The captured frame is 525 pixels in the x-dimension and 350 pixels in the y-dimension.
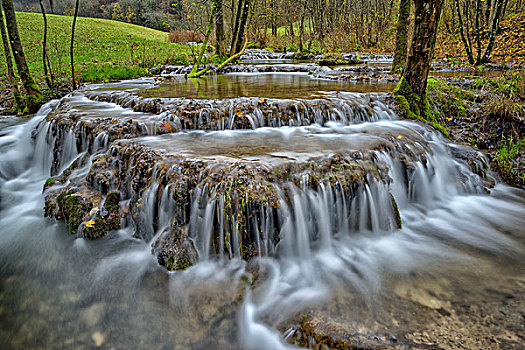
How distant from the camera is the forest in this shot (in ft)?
8.91

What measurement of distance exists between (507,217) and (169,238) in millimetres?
4955

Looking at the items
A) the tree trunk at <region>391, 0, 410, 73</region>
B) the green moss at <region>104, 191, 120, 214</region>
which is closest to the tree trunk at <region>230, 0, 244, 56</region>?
the tree trunk at <region>391, 0, 410, 73</region>

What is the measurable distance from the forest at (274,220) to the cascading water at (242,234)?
0.07 ft

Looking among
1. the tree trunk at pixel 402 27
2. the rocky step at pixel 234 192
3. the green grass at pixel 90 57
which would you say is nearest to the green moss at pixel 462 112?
the rocky step at pixel 234 192

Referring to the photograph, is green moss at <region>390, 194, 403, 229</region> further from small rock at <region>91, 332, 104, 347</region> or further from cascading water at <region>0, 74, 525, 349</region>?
small rock at <region>91, 332, 104, 347</region>

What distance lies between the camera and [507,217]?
442 centimetres

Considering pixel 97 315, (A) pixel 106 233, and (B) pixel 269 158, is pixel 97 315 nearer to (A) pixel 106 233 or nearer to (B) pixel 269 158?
(A) pixel 106 233

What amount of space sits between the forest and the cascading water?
0.02m

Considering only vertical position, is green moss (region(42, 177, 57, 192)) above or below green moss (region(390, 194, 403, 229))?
above

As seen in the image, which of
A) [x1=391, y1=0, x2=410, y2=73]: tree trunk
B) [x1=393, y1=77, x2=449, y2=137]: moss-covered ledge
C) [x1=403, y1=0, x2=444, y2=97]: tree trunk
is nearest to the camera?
[x1=403, y1=0, x2=444, y2=97]: tree trunk

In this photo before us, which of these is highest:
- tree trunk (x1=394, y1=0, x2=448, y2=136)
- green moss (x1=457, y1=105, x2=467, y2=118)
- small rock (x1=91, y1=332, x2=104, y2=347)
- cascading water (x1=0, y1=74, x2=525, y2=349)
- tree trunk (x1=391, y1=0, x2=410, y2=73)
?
tree trunk (x1=391, y1=0, x2=410, y2=73)

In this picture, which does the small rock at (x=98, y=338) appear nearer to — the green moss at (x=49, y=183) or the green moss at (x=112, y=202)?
the green moss at (x=112, y=202)

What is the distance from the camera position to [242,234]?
3.40 m

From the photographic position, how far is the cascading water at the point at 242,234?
2.85 m
